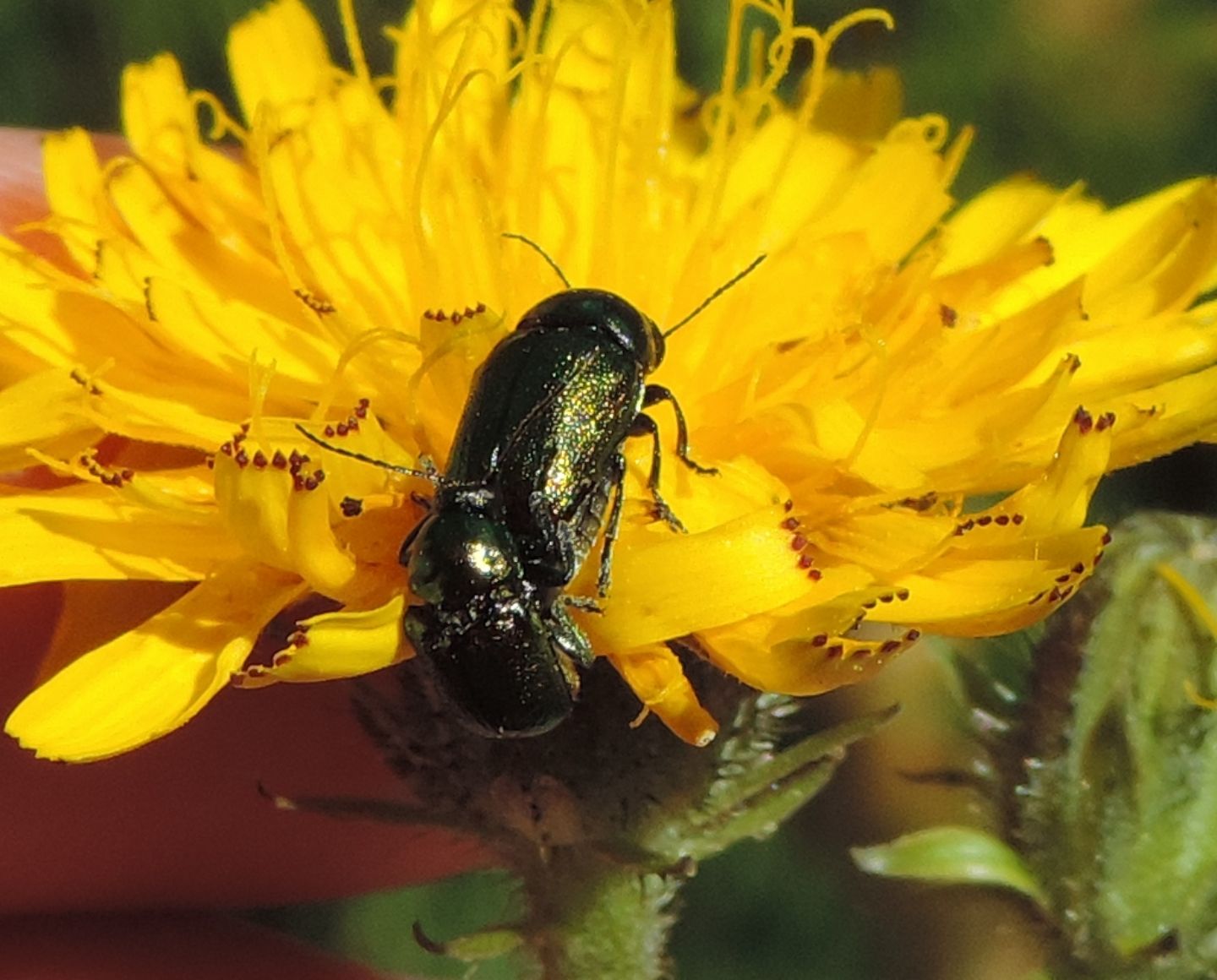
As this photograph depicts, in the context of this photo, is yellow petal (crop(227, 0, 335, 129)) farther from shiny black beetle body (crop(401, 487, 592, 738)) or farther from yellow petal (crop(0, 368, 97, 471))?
shiny black beetle body (crop(401, 487, 592, 738))

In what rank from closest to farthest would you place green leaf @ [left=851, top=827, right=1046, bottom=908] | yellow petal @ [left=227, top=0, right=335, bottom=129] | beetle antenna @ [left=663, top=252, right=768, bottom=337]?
beetle antenna @ [left=663, top=252, right=768, bottom=337], green leaf @ [left=851, top=827, right=1046, bottom=908], yellow petal @ [left=227, top=0, right=335, bottom=129]

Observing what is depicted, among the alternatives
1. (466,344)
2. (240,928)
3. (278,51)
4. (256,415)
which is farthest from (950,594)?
(240,928)

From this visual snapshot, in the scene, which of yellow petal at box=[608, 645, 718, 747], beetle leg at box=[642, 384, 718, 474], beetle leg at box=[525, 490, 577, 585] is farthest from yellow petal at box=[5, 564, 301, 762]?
beetle leg at box=[642, 384, 718, 474]

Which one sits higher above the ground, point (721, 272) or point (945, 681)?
point (721, 272)

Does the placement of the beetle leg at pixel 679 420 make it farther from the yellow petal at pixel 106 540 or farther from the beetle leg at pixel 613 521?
the yellow petal at pixel 106 540

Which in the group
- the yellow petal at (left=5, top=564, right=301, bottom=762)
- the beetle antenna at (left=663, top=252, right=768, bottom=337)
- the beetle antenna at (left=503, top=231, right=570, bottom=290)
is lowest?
the yellow petal at (left=5, top=564, right=301, bottom=762)

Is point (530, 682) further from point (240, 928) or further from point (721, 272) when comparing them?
point (240, 928)
